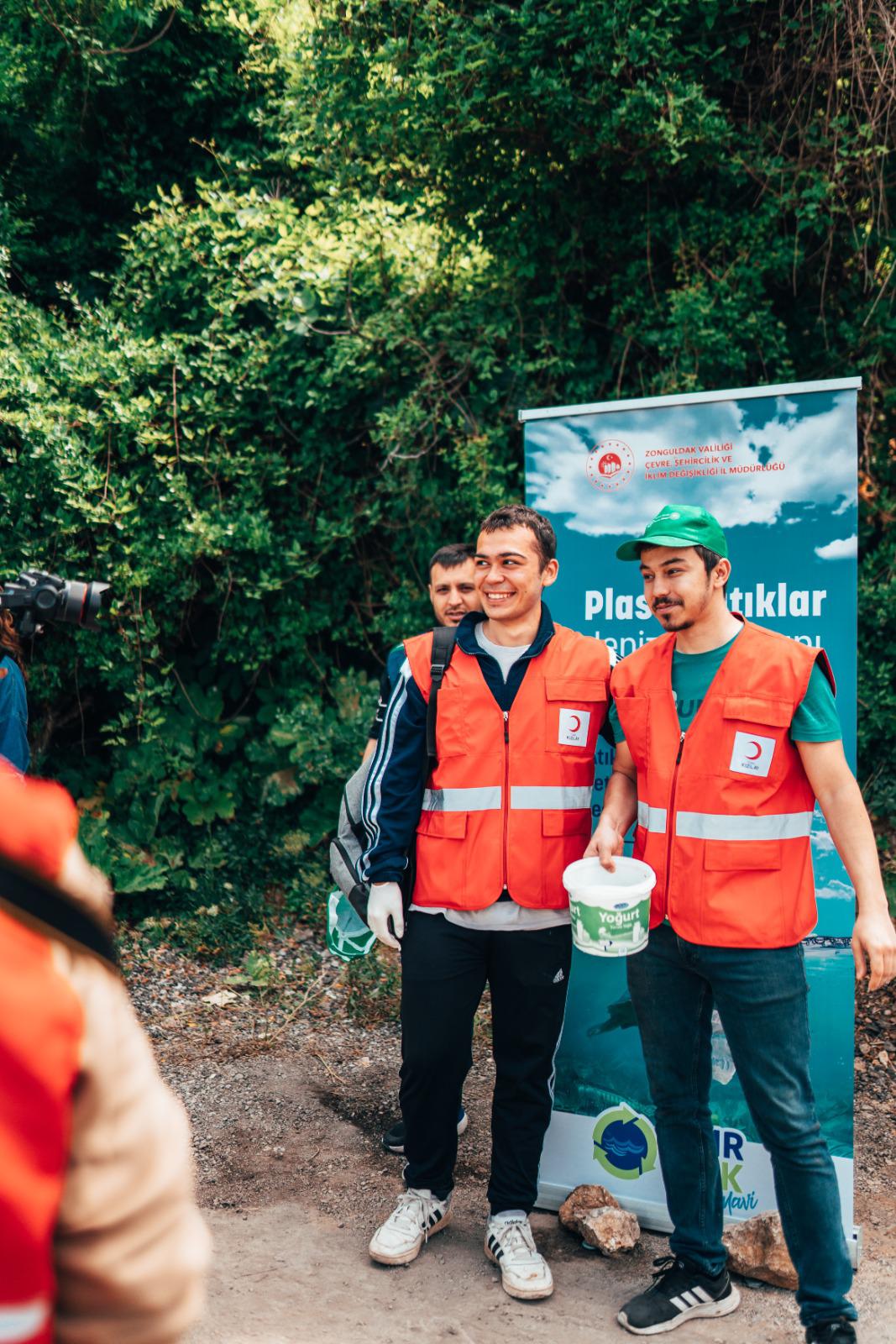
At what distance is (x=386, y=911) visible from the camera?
3.00m

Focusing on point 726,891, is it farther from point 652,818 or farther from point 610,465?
point 610,465

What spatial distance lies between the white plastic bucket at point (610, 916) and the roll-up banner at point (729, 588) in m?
0.77

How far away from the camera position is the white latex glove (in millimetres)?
2996

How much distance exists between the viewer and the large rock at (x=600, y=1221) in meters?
3.09

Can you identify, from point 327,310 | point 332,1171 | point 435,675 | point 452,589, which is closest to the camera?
point 435,675

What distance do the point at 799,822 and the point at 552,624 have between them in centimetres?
92

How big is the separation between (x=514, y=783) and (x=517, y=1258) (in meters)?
1.35

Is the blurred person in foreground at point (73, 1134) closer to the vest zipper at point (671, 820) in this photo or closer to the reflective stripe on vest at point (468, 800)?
the vest zipper at point (671, 820)

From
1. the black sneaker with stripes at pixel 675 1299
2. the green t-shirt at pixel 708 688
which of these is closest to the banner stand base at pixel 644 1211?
the black sneaker with stripes at pixel 675 1299

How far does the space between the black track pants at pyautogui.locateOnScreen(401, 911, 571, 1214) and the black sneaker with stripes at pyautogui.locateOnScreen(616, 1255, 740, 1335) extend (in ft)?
1.39

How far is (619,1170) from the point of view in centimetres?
329

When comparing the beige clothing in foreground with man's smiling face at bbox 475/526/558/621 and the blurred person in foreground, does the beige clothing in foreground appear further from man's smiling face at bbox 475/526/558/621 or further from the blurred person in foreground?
man's smiling face at bbox 475/526/558/621

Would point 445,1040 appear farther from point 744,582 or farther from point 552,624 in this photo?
point 744,582

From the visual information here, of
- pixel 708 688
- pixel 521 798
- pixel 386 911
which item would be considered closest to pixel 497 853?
pixel 521 798
